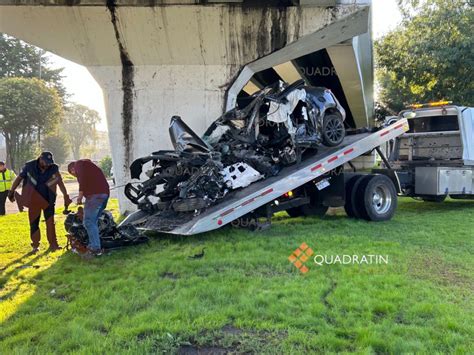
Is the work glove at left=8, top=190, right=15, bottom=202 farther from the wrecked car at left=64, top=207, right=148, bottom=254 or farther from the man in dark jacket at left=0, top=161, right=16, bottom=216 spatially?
the man in dark jacket at left=0, top=161, right=16, bottom=216

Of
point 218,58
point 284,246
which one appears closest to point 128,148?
point 218,58

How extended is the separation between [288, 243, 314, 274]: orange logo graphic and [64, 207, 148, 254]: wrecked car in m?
2.47

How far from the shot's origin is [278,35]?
10.7 metres

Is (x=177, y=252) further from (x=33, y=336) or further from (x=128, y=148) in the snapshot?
(x=128, y=148)

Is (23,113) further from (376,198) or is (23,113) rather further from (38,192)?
(376,198)

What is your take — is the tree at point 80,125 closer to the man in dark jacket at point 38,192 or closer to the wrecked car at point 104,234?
the man in dark jacket at point 38,192

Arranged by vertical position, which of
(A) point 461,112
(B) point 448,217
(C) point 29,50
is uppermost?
(C) point 29,50

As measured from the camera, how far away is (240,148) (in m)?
8.04

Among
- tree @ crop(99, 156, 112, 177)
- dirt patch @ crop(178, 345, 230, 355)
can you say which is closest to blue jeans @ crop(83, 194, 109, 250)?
dirt patch @ crop(178, 345, 230, 355)

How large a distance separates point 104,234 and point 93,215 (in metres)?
0.63

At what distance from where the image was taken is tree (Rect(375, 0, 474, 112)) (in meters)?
19.0

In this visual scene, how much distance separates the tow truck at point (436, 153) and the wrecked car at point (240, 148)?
2647 millimetres

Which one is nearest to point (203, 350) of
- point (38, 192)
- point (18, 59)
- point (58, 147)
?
point (38, 192)

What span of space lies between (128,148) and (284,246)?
232 inches
